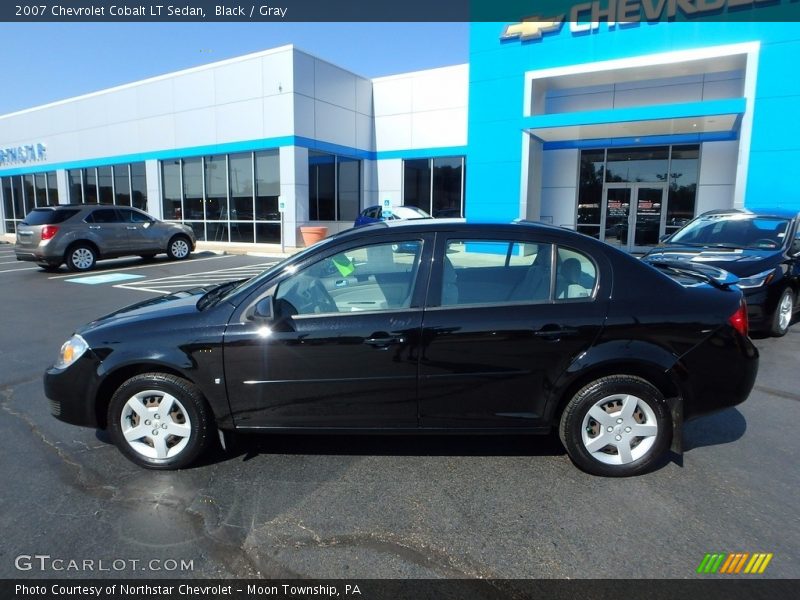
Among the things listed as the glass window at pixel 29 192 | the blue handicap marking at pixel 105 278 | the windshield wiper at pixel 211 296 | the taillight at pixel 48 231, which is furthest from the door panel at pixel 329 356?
the glass window at pixel 29 192

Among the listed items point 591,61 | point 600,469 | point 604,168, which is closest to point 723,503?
point 600,469

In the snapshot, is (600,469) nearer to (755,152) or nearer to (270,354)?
(270,354)

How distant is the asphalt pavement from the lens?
2.54 meters

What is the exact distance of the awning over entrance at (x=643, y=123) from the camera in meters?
12.9

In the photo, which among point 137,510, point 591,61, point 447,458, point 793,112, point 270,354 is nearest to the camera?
point 137,510

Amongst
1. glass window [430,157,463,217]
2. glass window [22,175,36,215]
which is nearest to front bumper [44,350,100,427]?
glass window [430,157,463,217]

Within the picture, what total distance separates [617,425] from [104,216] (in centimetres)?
1499

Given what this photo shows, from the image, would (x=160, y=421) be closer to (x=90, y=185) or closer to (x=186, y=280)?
(x=186, y=280)

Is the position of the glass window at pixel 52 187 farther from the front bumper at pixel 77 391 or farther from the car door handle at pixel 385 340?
the car door handle at pixel 385 340

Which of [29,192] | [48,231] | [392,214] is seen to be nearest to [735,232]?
[392,214]

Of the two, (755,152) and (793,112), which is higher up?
(793,112)

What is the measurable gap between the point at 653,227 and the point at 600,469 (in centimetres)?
1576

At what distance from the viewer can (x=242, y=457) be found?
11.8 ft

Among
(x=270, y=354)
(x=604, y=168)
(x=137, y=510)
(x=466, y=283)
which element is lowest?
(x=137, y=510)
